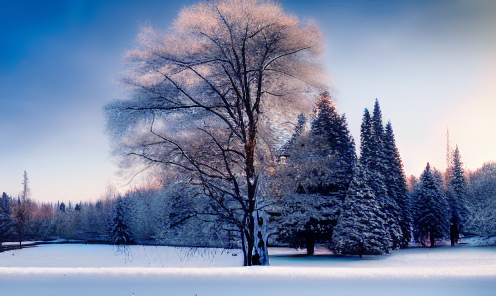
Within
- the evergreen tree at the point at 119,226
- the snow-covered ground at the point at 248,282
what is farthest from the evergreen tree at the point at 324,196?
the evergreen tree at the point at 119,226

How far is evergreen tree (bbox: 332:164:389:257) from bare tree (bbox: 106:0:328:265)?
15.7 meters

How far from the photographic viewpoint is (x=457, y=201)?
45344mm

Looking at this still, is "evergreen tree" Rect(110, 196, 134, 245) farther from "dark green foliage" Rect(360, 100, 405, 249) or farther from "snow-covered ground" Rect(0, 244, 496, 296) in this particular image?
"snow-covered ground" Rect(0, 244, 496, 296)

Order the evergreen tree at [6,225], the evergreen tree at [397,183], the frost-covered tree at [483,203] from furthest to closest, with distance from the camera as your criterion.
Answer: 1. the evergreen tree at [6,225]
2. the frost-covered tree at [483,203]
3. the evergreen tree at [397,183]

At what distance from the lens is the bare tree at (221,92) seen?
35.3ft

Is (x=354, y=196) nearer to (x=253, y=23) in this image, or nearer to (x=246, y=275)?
(x=253, y=23)

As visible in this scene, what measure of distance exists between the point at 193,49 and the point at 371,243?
20524mm

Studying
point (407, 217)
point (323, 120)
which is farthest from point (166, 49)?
point (407, 217)

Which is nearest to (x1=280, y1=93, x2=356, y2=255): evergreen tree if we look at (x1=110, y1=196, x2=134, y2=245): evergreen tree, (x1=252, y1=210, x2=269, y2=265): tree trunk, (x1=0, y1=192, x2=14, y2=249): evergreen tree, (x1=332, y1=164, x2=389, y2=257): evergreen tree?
(x1=332, y1=164, x2=389, y2=257): evergreen tree

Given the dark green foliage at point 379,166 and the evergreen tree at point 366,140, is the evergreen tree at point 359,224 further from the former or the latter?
the evergreen tree at point 366,140

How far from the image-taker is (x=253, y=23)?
10.6 m

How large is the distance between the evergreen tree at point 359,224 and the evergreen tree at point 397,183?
808cm

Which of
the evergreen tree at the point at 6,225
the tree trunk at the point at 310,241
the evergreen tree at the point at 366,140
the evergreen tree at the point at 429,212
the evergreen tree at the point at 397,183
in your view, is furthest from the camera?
the evergreen tree at the point at 6,225

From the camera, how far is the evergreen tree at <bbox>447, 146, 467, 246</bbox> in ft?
146
